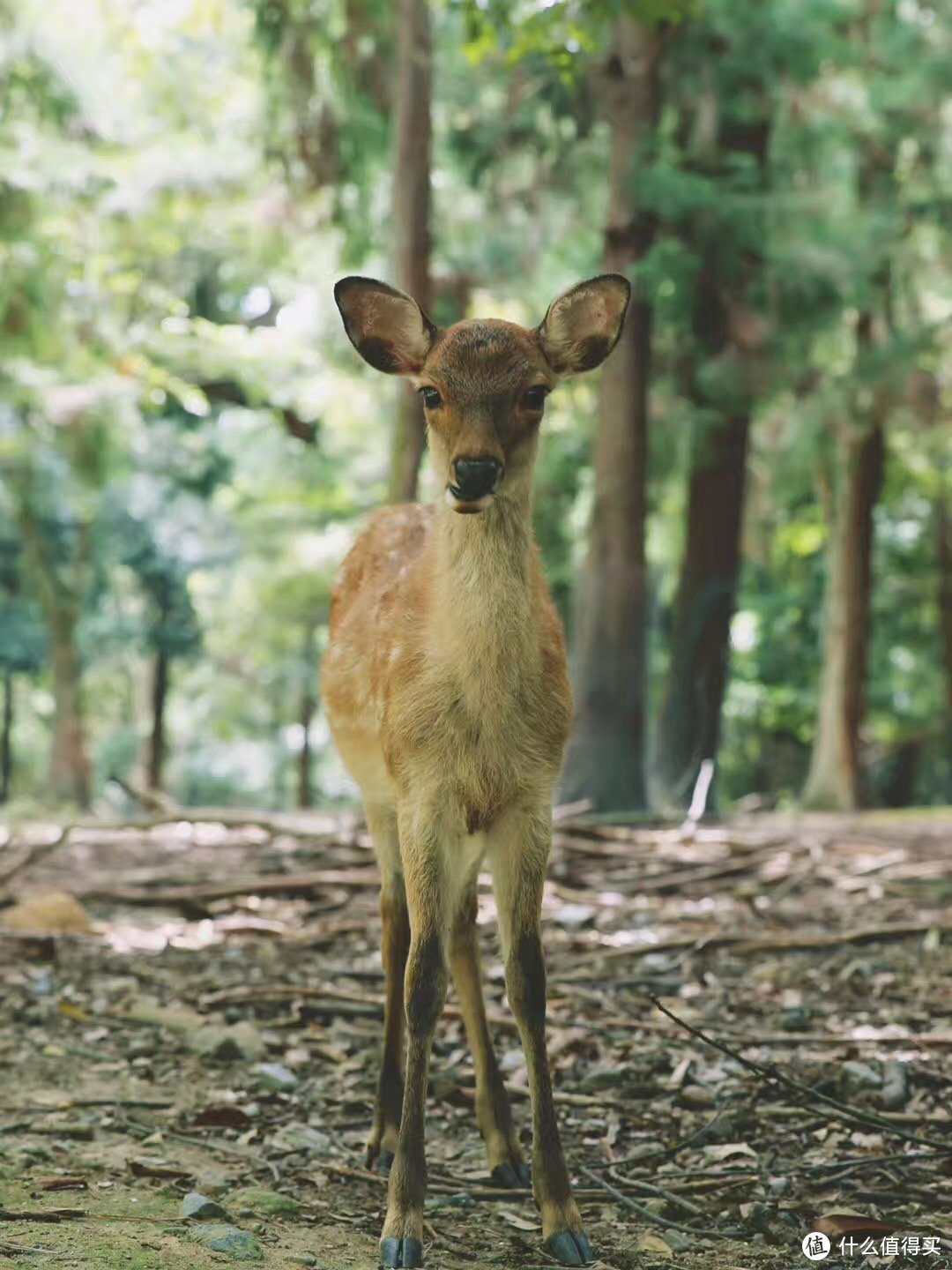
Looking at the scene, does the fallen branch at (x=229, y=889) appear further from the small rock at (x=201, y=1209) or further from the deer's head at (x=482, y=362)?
the deer's head at (x=482, y=362)

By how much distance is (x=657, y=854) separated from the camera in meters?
9.25

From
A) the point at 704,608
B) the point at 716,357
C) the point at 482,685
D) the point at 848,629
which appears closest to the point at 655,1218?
the point at 482,685

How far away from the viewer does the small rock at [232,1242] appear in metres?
3.39

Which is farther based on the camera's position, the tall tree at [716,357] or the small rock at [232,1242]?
the tall tree at [716,357]

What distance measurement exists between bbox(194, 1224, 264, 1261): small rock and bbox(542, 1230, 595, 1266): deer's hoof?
727 mm

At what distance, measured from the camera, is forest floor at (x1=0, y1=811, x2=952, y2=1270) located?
147 inches

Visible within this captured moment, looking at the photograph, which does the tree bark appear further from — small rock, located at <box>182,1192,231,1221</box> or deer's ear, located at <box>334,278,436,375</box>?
small rock, located at <box>182,1192,231,1221</box>

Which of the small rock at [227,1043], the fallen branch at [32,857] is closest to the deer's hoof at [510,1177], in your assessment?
the small rock at [227,1043]

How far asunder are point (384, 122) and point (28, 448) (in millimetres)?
5452

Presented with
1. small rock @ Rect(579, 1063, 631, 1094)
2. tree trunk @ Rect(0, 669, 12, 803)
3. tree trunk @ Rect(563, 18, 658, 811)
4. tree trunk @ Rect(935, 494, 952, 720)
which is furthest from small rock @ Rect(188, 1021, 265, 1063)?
tree trunk @ Rect(0, 669, 12, 803)

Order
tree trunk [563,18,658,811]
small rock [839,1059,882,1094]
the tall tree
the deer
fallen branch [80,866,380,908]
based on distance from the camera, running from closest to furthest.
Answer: the deer
small rock [839,1059,882,1094]
fallen branch [80,866,380,908]
tree trunk [563,18,658,811]
the tall tree

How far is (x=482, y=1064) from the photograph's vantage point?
14.8 ft

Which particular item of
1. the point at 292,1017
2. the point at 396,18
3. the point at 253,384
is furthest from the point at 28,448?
the point at 292,1017

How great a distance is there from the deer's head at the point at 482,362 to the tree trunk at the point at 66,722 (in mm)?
15952
